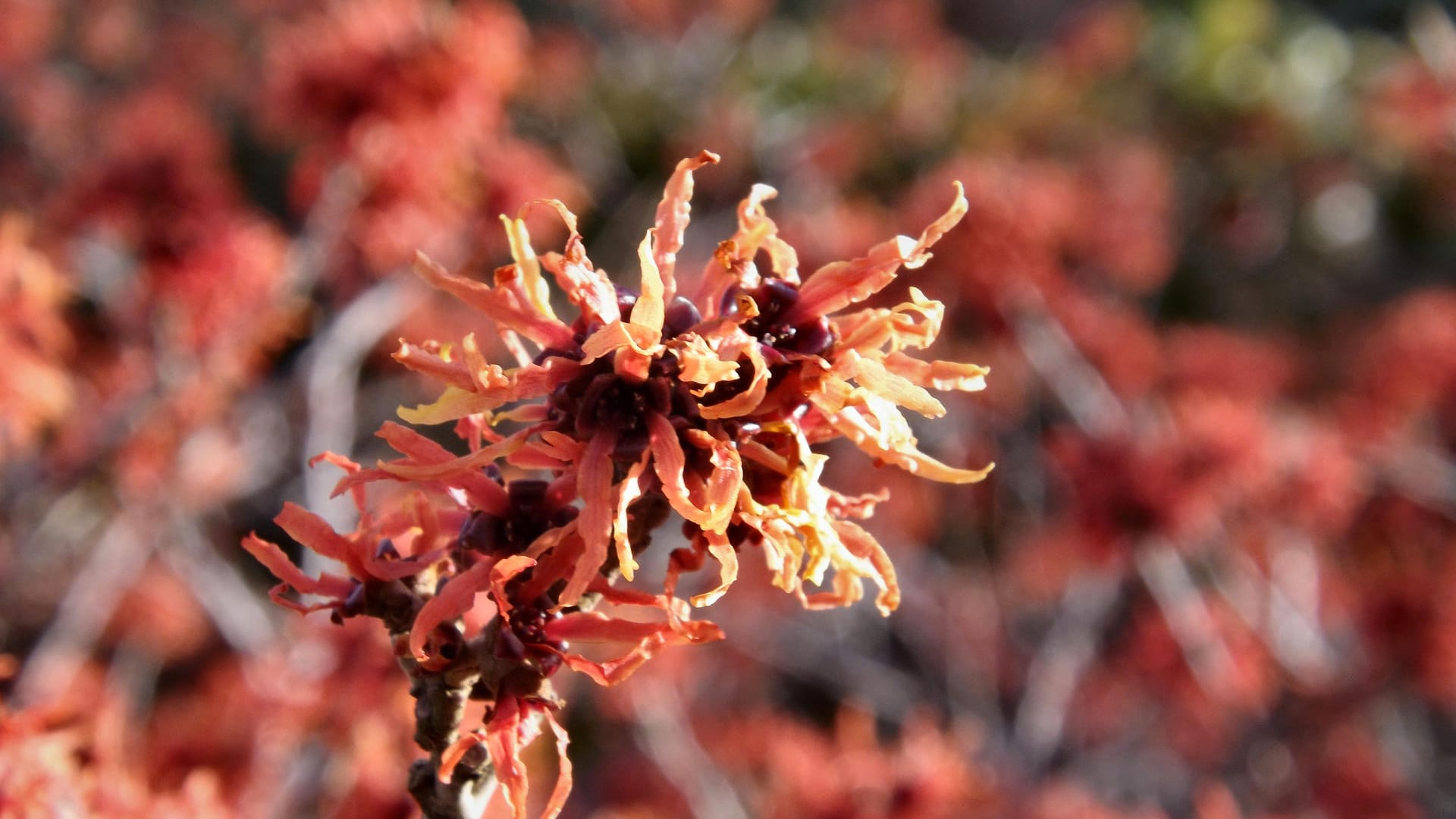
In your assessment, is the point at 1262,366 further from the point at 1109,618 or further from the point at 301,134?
the point at 301,134

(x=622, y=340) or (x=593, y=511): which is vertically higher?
(x=622, y=340)

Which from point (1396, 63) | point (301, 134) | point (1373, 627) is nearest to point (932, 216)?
point (301, 134)

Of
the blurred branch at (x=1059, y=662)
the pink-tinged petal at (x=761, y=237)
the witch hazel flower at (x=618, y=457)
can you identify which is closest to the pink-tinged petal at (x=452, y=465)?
the witch hazel flower at (x=618, y=457)

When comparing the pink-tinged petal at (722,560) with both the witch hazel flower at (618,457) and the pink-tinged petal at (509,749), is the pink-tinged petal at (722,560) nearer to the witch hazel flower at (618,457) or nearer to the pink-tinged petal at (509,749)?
the witch hazel flower at (618,457)

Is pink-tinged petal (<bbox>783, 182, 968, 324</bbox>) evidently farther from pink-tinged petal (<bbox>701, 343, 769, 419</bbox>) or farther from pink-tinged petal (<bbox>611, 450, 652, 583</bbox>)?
pink-tinged petal (<bbox>611, 450, 652, 583</bbox>)

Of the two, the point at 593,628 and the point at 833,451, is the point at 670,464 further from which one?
the point at 833,451

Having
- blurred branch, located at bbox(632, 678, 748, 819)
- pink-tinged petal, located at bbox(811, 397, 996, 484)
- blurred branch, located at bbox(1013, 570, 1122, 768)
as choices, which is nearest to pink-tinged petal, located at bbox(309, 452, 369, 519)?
pink-tinged petal, located at bbox(811, 397, 996, 484)

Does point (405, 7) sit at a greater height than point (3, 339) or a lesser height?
greater

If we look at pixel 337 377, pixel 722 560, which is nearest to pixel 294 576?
pixel 722 560
